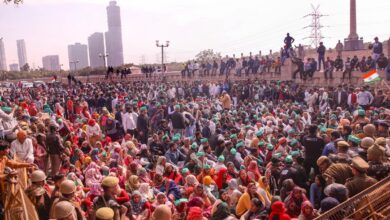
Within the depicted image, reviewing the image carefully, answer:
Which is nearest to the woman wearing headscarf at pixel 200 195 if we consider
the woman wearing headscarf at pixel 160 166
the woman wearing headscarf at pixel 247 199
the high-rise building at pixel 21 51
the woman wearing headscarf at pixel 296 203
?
the woman wearing headscarf at pixel 247 199

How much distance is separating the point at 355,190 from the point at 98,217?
317 cm

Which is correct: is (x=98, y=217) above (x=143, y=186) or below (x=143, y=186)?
above

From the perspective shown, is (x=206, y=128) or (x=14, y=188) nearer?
(x=14, y=188)

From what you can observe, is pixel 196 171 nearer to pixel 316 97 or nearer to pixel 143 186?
pixel 143 186

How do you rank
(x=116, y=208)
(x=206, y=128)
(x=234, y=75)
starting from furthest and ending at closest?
(x=234, y=75) → (x=206, y=128) → (x=116, y=208)

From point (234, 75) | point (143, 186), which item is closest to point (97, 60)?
point (234, 75)

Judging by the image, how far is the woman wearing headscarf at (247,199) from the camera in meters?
5.93

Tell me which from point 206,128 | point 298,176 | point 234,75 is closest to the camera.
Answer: point 298,176

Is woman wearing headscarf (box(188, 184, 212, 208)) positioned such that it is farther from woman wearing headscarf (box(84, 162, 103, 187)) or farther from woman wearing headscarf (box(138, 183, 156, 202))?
woman wearing headscarf (box(84, 162, 103, 187))

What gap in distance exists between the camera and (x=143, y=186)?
6824 millimetres

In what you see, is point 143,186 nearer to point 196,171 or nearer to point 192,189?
point 192,189

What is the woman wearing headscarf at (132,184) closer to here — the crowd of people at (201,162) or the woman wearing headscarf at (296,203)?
the crowd of people at (201,162)

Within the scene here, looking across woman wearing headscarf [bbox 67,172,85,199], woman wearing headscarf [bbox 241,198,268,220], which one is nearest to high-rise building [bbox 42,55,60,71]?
woman wearing headscarf [bbox 67,172,85,199]

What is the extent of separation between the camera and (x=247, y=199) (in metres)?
5.97
